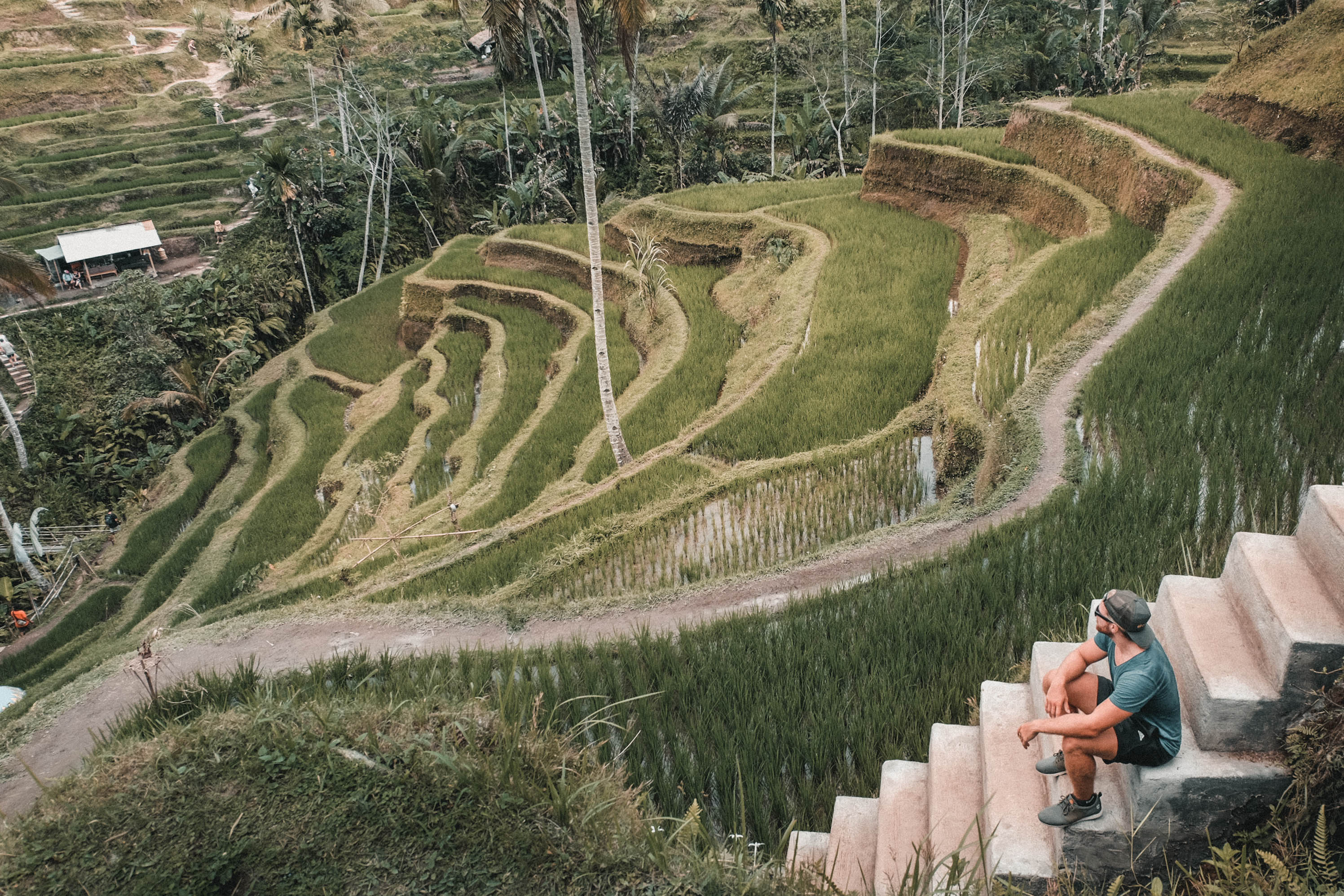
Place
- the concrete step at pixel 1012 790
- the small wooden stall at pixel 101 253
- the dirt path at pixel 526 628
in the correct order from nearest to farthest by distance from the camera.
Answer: the concrete step at pixel 1012 790 → the dirt path at pixel 526 628 → the small wooden stall at pixel 101 253

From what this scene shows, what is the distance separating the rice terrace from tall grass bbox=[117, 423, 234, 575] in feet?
0.28

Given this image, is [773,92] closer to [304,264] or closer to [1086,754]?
[304,264]

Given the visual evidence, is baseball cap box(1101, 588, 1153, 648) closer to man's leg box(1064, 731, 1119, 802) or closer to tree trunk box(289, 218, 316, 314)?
man's leg box(1064, 731, 1119, 802)

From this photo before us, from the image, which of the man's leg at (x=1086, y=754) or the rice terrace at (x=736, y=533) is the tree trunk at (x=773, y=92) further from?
the man's leg at (x=1086, y=754)

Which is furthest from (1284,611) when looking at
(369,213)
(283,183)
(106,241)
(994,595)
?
(106,241)

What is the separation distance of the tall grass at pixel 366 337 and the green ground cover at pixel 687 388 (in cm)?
710

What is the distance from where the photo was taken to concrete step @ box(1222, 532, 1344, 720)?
255 centimetres

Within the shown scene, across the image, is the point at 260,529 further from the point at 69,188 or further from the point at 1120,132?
the point at 69,188

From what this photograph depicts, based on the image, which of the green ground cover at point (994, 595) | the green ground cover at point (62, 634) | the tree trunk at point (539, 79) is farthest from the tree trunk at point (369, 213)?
the green ground cover at point (994, 595)

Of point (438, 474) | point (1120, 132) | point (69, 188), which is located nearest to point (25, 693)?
point (438, 474)

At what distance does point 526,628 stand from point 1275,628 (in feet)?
14.8

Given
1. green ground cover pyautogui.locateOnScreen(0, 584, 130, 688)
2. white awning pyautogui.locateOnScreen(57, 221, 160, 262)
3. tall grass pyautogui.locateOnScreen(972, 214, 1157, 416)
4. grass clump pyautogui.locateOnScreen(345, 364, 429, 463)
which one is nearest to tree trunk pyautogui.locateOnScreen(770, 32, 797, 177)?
grass clump pyautogui.locateOnScreen(345, 364, 429, 463)

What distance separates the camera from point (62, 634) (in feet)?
38.8

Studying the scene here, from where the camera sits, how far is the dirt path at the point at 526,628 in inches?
218
